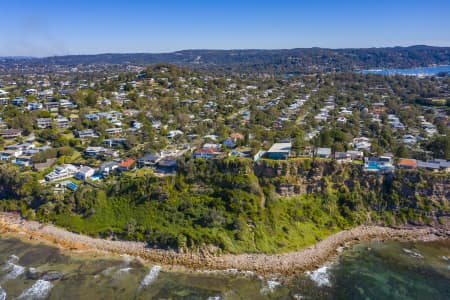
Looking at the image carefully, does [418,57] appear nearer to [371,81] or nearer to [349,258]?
[371,81]

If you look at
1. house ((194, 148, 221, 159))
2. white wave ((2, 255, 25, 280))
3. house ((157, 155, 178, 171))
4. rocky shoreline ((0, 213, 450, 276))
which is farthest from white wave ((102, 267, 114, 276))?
house ((194, 148, 221, 159))

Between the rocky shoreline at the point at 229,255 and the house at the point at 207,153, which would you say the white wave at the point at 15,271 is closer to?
the rocky shoreline at the point at 229,255

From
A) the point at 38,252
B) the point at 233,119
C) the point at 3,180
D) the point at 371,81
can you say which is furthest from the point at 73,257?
the point at 371,81

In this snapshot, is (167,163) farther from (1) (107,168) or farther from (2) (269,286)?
(2) (269,286)

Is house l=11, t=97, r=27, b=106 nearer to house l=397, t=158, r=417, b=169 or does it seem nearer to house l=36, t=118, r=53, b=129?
house l=36, t=118, r=53, b=129

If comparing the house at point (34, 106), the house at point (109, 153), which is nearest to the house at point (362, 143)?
the house at point (109, 153)

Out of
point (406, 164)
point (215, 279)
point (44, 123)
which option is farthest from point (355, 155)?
point (44, 123)
